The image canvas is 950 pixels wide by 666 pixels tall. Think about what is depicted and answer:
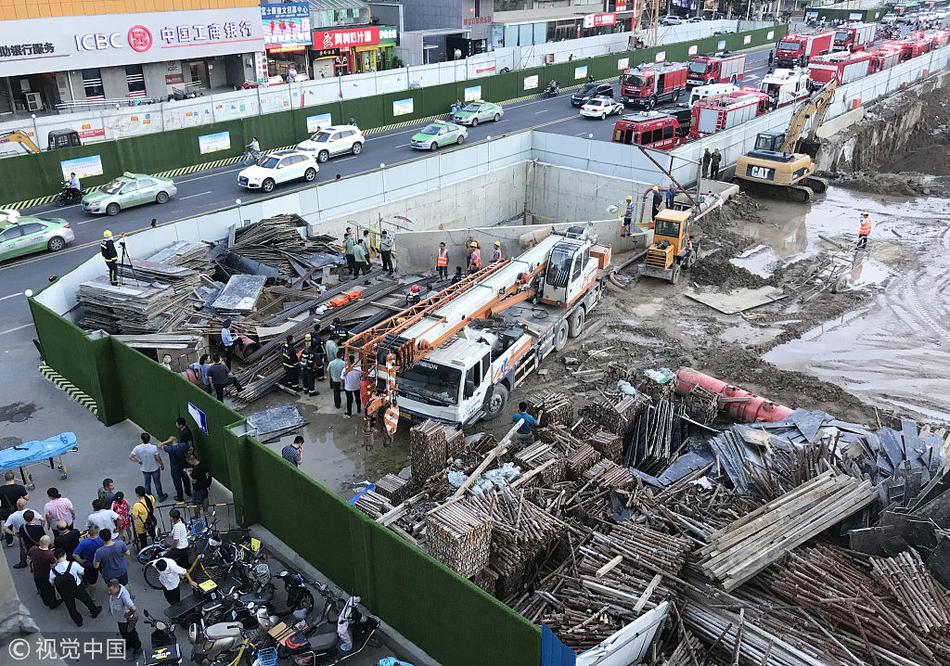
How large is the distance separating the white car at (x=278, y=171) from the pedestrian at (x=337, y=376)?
1595 cm

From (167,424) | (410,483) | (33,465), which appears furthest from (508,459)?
(33,465)

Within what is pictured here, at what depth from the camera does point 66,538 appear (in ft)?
35.4

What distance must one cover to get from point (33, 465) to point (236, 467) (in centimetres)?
488

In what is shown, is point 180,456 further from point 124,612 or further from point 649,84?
point 649,84

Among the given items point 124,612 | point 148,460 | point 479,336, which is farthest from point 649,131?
point 124,612

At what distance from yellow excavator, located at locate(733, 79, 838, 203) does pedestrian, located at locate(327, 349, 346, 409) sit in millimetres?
23194

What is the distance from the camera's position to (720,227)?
29172 mm

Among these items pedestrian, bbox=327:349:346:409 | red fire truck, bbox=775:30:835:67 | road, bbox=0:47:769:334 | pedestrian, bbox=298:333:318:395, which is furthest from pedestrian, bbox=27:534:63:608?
red fire truck, bbox=775:30:835:67

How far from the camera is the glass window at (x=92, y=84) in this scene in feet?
146

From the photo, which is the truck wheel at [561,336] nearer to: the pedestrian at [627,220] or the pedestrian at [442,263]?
the pedestrian at [442,263]

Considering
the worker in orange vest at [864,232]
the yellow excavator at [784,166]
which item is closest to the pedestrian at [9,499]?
the worker in orange vest at [864,232]

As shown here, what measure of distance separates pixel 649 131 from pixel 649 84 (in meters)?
13.5

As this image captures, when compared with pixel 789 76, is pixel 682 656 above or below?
below

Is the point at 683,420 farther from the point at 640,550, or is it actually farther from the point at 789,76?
the point at 789,76
